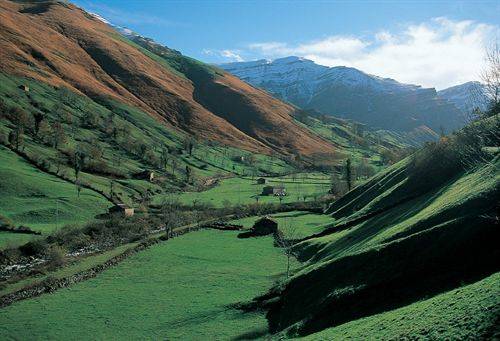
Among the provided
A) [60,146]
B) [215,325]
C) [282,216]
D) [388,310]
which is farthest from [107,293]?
[60,146]

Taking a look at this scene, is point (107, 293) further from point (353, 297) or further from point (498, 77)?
point (498, 77)

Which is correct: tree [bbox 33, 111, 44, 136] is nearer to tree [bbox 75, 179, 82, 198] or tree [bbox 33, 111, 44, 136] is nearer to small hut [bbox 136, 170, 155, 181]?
small hut [bbox 136, 170, 155, 181]

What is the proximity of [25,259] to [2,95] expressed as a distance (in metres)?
134

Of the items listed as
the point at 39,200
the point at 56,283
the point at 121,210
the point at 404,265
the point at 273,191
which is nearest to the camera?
the point at 404,265

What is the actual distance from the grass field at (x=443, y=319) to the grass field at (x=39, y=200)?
81.8 metres

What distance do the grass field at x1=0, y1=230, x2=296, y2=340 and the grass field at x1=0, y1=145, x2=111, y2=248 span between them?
110 ft

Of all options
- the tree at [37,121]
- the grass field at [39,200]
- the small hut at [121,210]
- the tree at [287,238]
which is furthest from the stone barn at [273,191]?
the tree at [37,121]

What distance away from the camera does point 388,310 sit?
1475 inches

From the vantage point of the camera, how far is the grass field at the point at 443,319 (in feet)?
87.7

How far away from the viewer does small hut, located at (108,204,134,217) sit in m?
122

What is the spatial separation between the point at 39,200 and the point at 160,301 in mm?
71903

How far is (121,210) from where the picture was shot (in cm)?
12219

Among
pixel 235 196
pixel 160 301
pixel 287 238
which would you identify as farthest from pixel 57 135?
pixel 160 301

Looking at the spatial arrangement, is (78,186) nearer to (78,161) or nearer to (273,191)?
(78,161)
